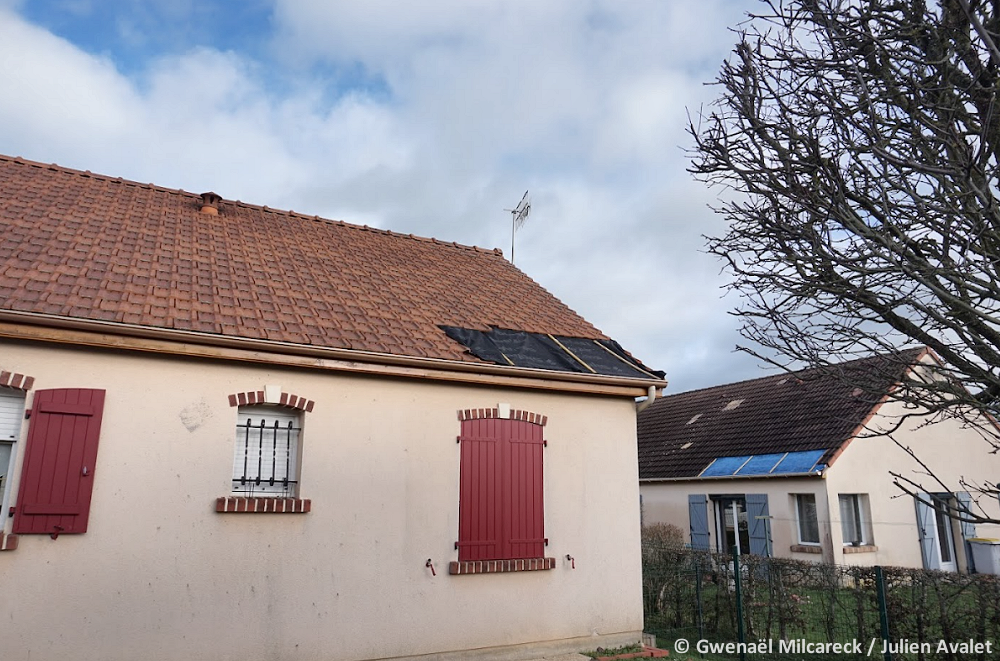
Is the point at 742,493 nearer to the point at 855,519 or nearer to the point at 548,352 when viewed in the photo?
the point at 855,519

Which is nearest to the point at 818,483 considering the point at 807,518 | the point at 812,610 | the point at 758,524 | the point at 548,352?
the point at 807,518

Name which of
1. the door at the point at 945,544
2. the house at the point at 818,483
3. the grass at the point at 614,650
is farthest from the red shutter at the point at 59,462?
the door at the point at 945,544

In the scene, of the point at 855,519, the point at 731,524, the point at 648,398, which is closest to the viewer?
the point at 648,398

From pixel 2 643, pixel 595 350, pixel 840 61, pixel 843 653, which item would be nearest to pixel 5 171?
pixel 2 643

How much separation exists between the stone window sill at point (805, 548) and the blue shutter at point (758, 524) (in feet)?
2.26

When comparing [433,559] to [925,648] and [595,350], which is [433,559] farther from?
[925,648]

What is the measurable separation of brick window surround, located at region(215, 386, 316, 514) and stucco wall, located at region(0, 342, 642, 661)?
10cm

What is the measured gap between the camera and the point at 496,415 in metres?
9.38

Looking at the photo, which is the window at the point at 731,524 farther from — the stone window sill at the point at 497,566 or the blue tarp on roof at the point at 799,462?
the stone window sill at the point at 497,566

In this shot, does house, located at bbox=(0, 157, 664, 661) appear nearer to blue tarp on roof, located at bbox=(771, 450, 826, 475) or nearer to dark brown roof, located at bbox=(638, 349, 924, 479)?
dark brown roof, located at bbox=(638, 349, 924, 479)

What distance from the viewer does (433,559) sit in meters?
8.55

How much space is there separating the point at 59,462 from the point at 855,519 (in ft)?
51.6

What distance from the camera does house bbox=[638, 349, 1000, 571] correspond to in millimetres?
15680

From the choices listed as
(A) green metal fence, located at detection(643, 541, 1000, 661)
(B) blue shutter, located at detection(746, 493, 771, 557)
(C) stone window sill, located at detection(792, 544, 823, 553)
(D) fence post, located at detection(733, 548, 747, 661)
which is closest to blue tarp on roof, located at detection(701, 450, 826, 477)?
(B) blue shutter, located at detection(746, 493, 771, 557)
